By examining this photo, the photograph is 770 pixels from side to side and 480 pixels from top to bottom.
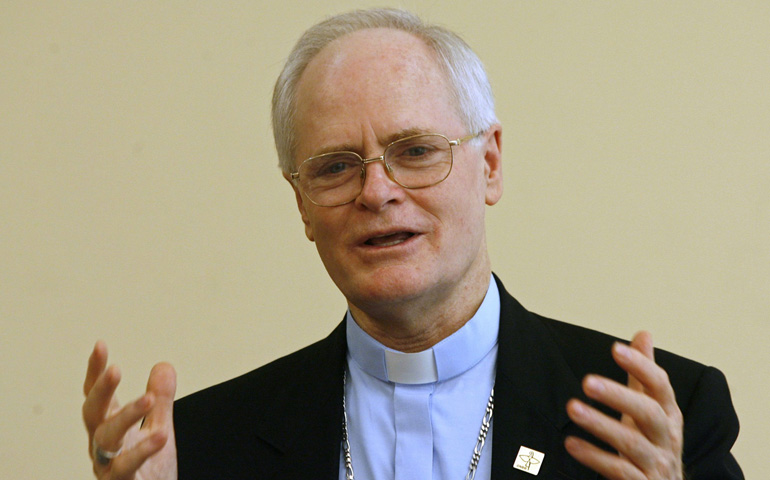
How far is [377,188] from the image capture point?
7.31ft

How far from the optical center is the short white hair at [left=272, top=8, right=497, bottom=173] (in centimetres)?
244

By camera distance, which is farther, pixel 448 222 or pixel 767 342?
pixel 767 342

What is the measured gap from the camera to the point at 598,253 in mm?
3439

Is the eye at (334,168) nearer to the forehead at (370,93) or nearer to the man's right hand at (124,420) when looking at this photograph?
the forehead at (370,93)

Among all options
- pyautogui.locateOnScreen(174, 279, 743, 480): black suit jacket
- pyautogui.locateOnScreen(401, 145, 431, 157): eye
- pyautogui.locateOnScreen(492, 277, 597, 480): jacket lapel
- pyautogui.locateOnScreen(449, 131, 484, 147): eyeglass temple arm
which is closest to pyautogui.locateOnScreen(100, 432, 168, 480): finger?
pyautogui.locateOnScreen(174, 279, 743, 480): black suit jacket

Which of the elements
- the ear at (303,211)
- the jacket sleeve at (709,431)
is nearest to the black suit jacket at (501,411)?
the jacket sleeve at (709,431)

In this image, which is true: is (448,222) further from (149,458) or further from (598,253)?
(598,253)

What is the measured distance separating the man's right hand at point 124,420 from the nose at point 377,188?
600 millimetres

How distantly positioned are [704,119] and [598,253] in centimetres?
60

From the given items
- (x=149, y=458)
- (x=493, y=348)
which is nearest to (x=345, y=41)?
(x=493, y=348)

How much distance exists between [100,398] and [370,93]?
950 millimetres

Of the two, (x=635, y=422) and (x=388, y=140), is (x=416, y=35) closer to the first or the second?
(x=388, y=140)

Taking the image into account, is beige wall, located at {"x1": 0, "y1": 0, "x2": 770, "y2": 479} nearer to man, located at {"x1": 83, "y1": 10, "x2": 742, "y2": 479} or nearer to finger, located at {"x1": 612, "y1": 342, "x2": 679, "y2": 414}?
man, located at {"x1": 83, "y1": 10, "x2": 742, "y2": 479}

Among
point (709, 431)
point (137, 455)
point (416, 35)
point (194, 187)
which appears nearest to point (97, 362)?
point (137, 455)
